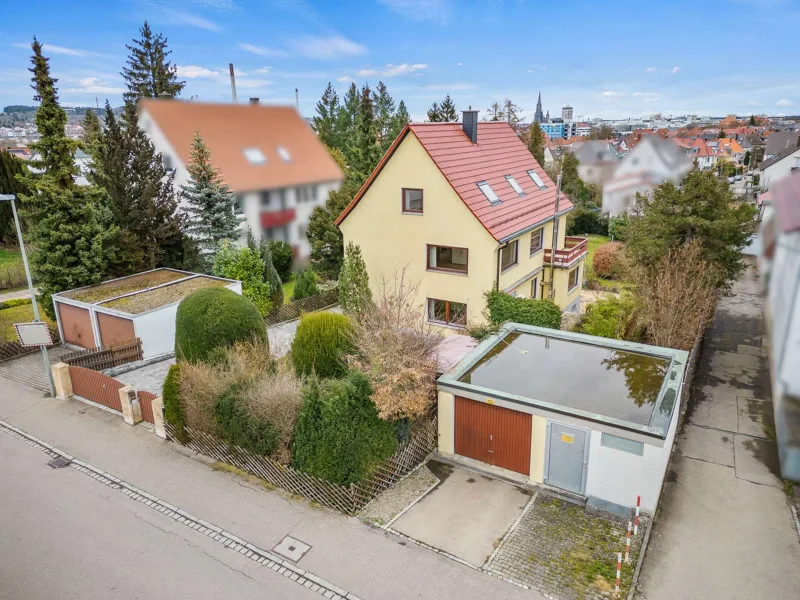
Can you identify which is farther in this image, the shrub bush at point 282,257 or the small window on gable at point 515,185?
the shrub bush at point 282,257

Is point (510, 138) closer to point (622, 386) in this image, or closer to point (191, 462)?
point (622, 386)

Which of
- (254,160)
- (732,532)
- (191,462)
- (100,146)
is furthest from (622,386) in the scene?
(100,146)

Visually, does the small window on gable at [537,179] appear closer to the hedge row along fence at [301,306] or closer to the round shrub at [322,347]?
the hedge row along fence at [301,306]

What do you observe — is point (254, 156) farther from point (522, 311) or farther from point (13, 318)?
point (522, 311)

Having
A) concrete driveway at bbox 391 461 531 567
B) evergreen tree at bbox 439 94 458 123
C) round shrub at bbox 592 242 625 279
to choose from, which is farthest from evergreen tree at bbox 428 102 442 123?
concrete driveway at bbox 391 461 531 567

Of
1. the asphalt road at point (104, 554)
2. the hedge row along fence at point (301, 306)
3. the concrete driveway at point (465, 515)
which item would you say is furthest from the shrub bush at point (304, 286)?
the concrete driveway at point (465, 515)

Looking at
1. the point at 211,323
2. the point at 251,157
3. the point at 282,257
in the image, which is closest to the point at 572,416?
the point at 211,323

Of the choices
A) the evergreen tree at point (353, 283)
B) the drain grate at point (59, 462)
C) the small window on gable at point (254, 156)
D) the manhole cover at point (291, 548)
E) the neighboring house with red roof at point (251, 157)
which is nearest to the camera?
the manhole cover at point (291, 548)
